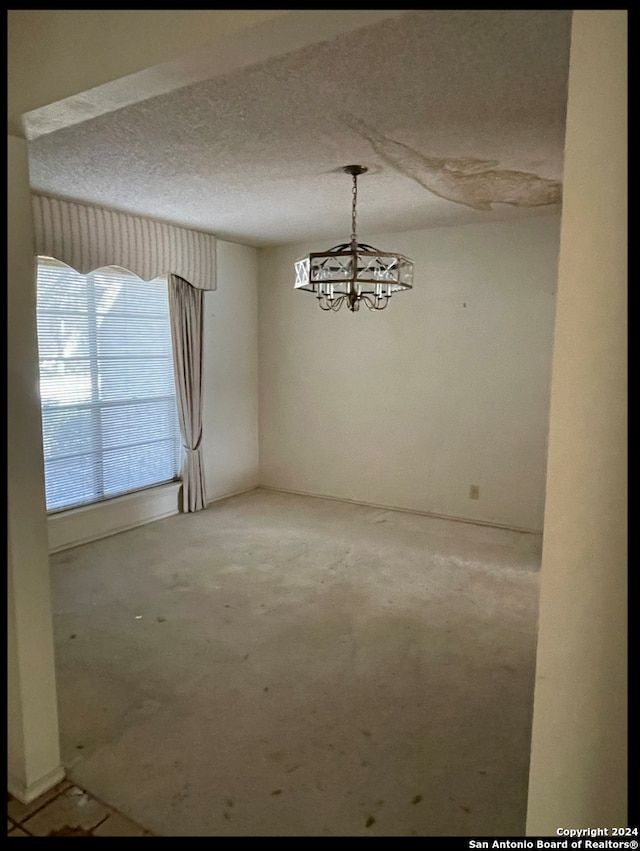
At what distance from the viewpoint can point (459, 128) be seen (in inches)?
99.3

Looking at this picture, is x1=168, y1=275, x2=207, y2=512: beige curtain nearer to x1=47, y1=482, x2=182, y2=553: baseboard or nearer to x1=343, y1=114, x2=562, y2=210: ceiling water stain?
x1=47, y1=482, x2=182, y2=553: baseboard

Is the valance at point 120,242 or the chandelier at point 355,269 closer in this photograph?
the chandelier at point 355,269

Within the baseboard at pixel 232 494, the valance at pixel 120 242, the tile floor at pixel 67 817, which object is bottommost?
the tile floor at pixel 67 817

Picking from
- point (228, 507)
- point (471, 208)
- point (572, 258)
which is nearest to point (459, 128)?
point (471, 208)

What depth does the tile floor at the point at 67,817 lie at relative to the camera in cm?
173

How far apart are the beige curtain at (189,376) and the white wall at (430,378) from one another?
1010mm

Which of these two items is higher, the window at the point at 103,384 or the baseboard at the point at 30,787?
the window at the point at 103,384

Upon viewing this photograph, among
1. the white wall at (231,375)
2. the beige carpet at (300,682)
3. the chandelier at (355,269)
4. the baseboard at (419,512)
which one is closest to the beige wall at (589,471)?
the beige carpet at (300,682)

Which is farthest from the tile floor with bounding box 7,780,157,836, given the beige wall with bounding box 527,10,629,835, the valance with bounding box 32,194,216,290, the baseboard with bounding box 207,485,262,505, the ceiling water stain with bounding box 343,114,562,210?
the baseboard with bounding box 207,485,262,505

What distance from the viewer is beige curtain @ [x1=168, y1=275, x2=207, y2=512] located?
4.88 metres

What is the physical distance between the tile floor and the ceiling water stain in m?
2.84

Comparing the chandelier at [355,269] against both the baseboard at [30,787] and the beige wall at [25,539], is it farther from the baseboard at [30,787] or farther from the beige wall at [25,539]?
the baseboard at [30,787]

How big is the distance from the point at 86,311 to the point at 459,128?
3105mm

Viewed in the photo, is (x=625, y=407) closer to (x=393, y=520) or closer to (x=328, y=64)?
(x=328, y=64)
